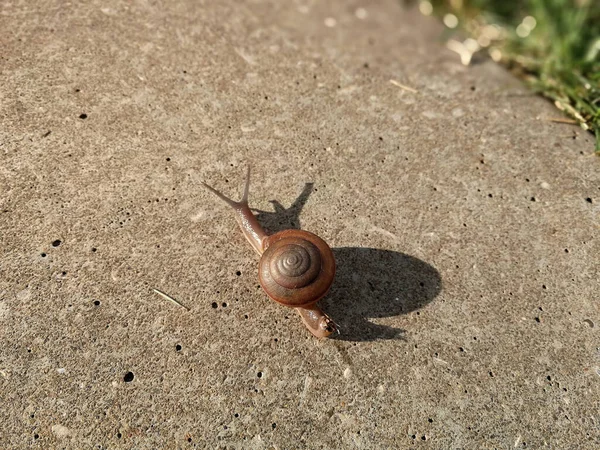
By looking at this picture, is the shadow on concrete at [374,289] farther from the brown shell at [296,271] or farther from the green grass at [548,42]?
the green grass at [548,42]

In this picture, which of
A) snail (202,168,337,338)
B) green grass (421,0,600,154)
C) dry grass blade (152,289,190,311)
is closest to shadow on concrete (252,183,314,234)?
snail (202,168,337,338)

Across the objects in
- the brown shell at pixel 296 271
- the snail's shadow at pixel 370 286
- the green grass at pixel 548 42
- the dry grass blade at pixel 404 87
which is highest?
the green grass at pixel 548 42

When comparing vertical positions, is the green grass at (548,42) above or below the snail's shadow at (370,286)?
above

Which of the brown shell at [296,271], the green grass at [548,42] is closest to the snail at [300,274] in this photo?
the brown shell at [296,271]

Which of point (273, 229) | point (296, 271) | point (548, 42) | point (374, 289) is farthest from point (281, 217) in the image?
point (548, 42)

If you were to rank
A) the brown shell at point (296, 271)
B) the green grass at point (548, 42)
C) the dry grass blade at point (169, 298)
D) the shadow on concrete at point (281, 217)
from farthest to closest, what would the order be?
1. the green grass at point (548, 42)
2. the shadow on concrete at point (281, 217)
3. the dry grass blade at point (169, 298)
4. the brown shell at point (296, 271)

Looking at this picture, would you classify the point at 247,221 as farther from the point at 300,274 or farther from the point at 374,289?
the point at 374,289

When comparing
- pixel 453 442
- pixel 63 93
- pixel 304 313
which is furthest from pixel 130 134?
pixel 453 442

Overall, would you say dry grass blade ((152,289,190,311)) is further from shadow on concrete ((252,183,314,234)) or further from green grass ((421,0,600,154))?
green grass ((421,0,600,154))

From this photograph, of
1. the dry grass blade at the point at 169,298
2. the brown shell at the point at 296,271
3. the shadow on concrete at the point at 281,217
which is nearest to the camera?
the brown shell at the point at 296,271
